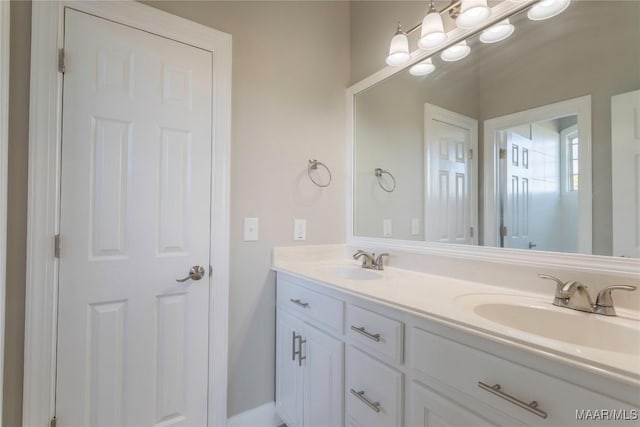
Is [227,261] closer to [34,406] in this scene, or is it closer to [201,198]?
[201,198]

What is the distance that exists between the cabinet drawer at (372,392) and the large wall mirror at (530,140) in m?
0.71

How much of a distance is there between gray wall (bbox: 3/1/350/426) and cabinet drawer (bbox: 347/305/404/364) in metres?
0.70

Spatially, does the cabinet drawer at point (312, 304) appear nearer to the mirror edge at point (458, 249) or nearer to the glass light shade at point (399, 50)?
the mirror edge at point (458, 249)

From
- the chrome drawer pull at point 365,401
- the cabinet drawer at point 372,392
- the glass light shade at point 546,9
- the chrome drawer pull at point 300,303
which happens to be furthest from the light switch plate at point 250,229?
the glass light shade at point 546,9

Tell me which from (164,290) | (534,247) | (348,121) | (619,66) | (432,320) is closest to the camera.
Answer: (432,320)

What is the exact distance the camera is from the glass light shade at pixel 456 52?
1.42 meters

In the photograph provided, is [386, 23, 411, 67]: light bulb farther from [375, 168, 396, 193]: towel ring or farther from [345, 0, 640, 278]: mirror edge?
[375, 168, 396, 193]: towel ring

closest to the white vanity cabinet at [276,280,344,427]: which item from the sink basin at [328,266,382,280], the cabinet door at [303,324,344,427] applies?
the cabinet door at [303,324,344,427]

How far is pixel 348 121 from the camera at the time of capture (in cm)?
205

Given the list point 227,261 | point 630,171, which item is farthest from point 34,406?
point 630,171

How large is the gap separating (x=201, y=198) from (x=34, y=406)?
102 cm

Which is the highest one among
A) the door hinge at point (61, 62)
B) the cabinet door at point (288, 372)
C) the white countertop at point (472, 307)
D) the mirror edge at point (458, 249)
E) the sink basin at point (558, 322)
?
the door hinge at point (61, 62)

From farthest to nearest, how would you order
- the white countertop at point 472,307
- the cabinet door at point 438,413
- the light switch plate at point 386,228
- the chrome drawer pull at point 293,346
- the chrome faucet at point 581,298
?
1. the light switch plate at point 386,228
2. the chrome drawer pull at point 293,346
3. the chrome faucet at point 581,298
4. the cabinet door at point 438,413
5. the white countertop at point 472,307

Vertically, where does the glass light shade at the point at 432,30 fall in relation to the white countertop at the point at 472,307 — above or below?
above
